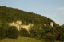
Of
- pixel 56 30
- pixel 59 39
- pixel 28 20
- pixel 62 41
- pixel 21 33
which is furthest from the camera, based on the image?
pixel 28 20

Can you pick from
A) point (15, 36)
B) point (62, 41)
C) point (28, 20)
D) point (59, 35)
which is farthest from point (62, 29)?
point (28, 20)

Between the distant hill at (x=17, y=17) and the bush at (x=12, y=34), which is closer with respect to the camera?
the bush at (x=12, y=34)

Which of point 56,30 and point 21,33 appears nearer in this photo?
point 56,30

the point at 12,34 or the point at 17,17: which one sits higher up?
the point at 17,17

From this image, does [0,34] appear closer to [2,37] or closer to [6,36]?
[2,37]

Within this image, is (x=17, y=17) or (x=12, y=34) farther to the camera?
(x=17, y=17)

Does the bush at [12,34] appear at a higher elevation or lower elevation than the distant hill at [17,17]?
lower

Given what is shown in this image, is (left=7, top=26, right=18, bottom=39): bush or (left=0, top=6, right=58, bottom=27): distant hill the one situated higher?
(left=0, top=6, right=58, bottom=27): distant hill

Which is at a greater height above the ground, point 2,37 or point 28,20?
point 28,20

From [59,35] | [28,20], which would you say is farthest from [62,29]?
[28,20]

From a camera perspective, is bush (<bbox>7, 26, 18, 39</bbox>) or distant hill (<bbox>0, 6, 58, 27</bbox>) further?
distant hill (<bbox>0, 6, 58, 27</bbox>)

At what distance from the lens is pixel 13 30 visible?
Result: 23.8 metres

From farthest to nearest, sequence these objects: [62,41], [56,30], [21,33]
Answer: [21,33] < [56,30] < [62,41]

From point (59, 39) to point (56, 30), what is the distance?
2808 millimetres
